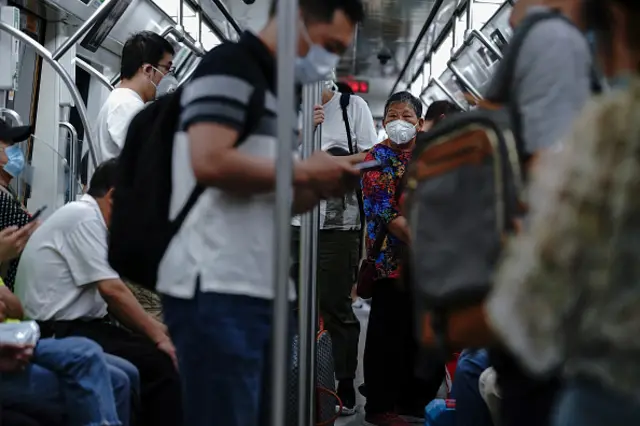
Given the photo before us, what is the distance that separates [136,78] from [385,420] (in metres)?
1.96

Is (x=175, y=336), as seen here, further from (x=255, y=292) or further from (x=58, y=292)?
(x=58, y=292)

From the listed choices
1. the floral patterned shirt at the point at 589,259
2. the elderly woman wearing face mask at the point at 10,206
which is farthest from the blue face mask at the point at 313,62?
the elderly woman wearing face mask at the point at 10,206

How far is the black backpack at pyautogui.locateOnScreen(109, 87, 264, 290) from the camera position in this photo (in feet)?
6.75

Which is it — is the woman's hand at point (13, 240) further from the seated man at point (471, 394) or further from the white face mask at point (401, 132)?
the white face mask at point (401, 132)

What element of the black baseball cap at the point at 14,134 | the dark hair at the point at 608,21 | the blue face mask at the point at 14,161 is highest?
the black baseball cap at the point at 14,134

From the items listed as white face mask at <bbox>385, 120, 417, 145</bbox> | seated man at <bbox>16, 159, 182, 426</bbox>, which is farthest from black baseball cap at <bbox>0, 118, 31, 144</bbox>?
white face mask at <bbox>385, 120, 417, 145</bbox>

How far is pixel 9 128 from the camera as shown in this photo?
152 inches

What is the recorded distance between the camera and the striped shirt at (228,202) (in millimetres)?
1929

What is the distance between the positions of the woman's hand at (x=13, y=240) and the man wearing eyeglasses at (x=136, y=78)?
2.43 ft

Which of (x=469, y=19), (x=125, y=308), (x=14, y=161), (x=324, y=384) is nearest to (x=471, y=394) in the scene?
(x=324, y=384)

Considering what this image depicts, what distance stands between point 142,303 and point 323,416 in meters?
0.93

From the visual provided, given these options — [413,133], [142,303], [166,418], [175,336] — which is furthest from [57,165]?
[175,336]

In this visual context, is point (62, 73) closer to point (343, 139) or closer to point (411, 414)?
point (343, 139)

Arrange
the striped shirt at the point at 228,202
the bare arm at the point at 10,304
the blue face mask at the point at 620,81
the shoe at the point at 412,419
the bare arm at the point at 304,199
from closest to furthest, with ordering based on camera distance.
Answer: the blue face mask at the point at 620,81 → the striped shirt at the point at 228,202 → the bare arm at the point at 304,199 → the bare arm at the point at 10,304 → the shoe at the point at 412,419
